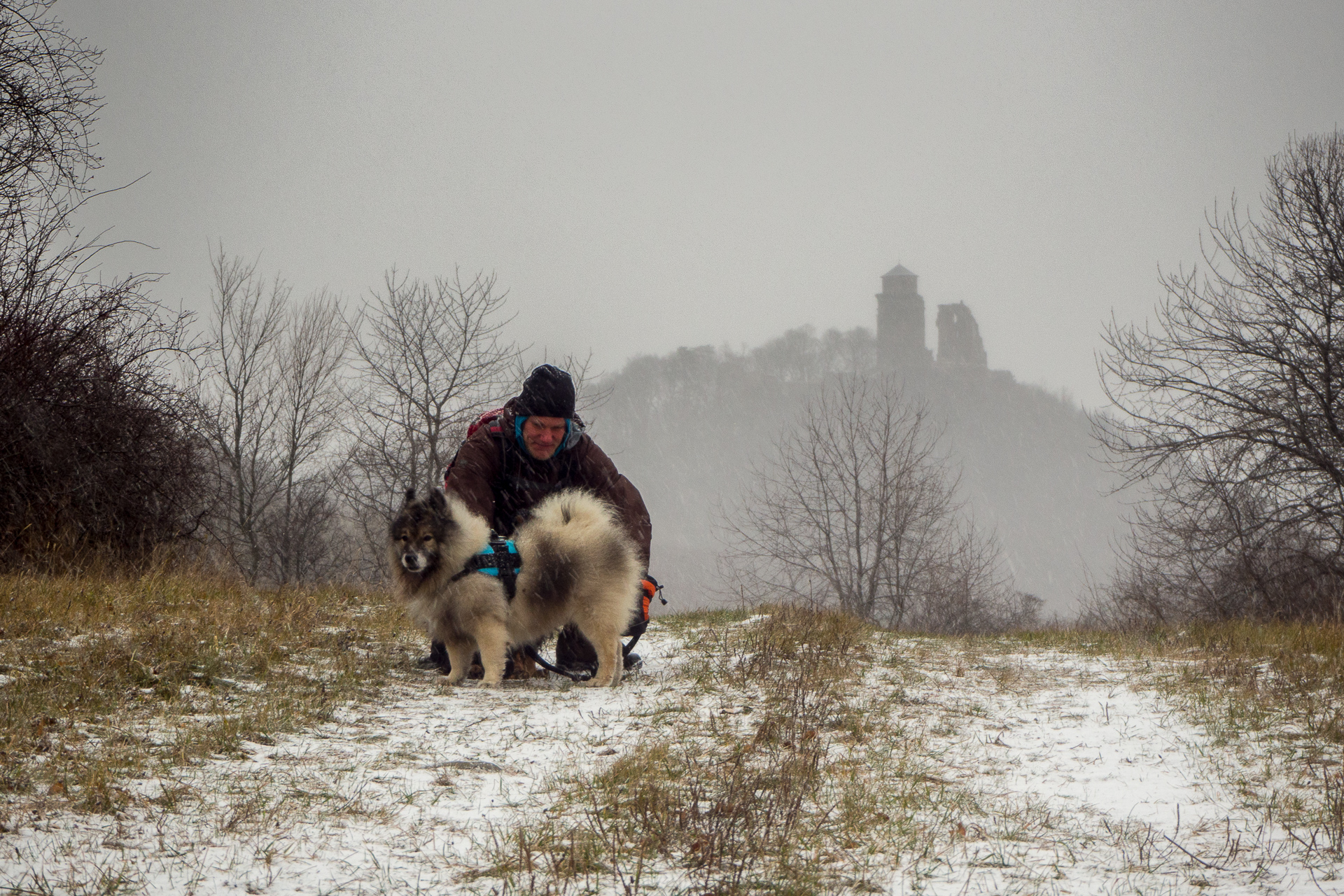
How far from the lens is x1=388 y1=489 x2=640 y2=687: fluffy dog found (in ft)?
18.3

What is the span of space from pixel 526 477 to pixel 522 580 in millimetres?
969

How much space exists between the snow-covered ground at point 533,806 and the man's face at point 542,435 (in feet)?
5.67

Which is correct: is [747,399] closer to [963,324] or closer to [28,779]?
[963,324]

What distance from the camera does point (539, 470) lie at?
6.45 m

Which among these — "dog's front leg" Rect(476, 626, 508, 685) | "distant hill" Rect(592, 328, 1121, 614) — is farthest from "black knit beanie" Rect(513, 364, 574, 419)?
"distant hill" Rect(592, 328, 1121, 614)

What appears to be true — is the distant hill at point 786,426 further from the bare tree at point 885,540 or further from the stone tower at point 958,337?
the bare tree at point 885,540

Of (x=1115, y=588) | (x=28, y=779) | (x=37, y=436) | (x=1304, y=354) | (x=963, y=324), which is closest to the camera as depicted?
(x=28, y=779)

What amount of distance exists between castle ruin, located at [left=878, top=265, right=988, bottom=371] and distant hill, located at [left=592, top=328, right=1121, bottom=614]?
26.9m

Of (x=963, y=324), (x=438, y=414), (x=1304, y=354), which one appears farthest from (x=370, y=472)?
(x=963, y=324)

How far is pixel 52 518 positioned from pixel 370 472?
47.4 ft

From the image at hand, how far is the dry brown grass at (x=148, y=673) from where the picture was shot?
10.4 feet

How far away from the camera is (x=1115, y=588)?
22766 millimetres

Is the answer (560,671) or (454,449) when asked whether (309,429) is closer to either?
(454,449)

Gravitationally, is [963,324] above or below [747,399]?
above
